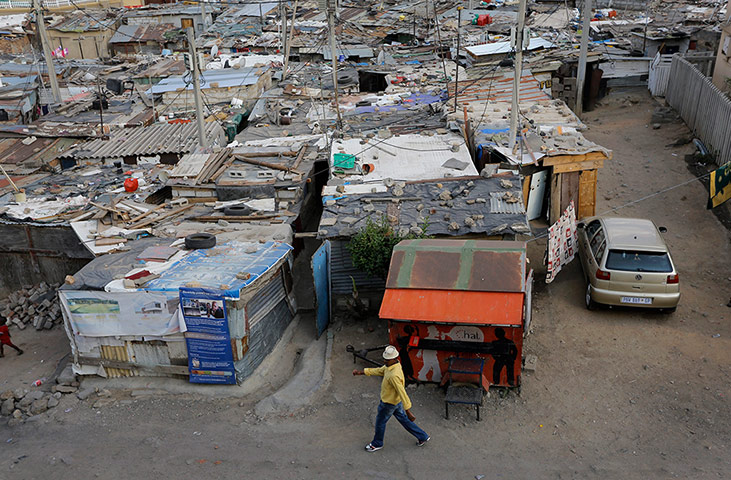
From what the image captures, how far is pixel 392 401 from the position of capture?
7906 millimetres

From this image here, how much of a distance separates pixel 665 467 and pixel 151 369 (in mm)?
7754

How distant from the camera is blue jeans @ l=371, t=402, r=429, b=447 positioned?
26.3 feet

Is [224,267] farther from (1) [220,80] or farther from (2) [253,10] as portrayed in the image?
(2) [253,10]

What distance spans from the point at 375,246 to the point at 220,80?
53.2 ft

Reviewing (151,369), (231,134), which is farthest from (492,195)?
(231,134)

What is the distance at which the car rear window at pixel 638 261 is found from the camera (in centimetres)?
1086

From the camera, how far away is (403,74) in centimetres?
2472

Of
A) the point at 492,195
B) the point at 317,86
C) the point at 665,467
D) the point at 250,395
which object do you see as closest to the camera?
the point at 665,467

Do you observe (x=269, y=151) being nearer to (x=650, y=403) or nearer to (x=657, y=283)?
(x=657, y=283)

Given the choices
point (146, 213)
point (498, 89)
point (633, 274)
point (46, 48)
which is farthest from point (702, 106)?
point (46, 48)

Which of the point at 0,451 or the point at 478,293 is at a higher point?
the point at 478,293

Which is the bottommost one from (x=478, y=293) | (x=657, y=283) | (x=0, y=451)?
(x=0, y=451)

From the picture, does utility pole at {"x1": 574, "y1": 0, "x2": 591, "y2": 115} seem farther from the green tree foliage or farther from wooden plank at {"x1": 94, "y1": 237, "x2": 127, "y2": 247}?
wooden plank at {"x1": 94, "y1": 237, "x2": 127, "y2": 247}

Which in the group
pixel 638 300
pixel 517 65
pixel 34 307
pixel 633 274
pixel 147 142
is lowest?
pixel 34 307
